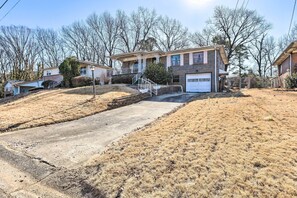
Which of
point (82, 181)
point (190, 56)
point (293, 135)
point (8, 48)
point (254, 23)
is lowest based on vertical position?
point (82, 181)

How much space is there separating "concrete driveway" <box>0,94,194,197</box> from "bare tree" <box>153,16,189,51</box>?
111ft

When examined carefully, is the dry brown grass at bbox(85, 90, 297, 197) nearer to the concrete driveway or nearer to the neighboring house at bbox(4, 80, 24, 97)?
the concrete driveway

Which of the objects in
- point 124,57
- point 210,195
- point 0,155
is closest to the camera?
point 210,195

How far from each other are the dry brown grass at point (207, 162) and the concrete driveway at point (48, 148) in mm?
828

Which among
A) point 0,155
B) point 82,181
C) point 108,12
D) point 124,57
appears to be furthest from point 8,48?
point 82,181

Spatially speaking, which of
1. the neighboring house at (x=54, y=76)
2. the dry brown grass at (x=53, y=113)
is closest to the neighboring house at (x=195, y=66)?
the dry brown grass at (x=53, y=113)

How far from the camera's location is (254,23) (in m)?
37.2

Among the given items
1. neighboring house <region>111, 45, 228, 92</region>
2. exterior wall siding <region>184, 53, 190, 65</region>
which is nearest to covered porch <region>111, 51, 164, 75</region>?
neighboring house <region>111, 45, 228, 92</region>

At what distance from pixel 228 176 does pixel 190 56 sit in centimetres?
2006

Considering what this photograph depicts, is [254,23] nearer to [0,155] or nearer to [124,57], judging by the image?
[124,57]

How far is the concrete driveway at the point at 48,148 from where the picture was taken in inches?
173

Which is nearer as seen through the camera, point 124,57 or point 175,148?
point 175,148

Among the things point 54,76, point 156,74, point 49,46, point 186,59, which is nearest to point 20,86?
point 54,76

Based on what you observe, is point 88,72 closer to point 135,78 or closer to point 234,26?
point 135,78
